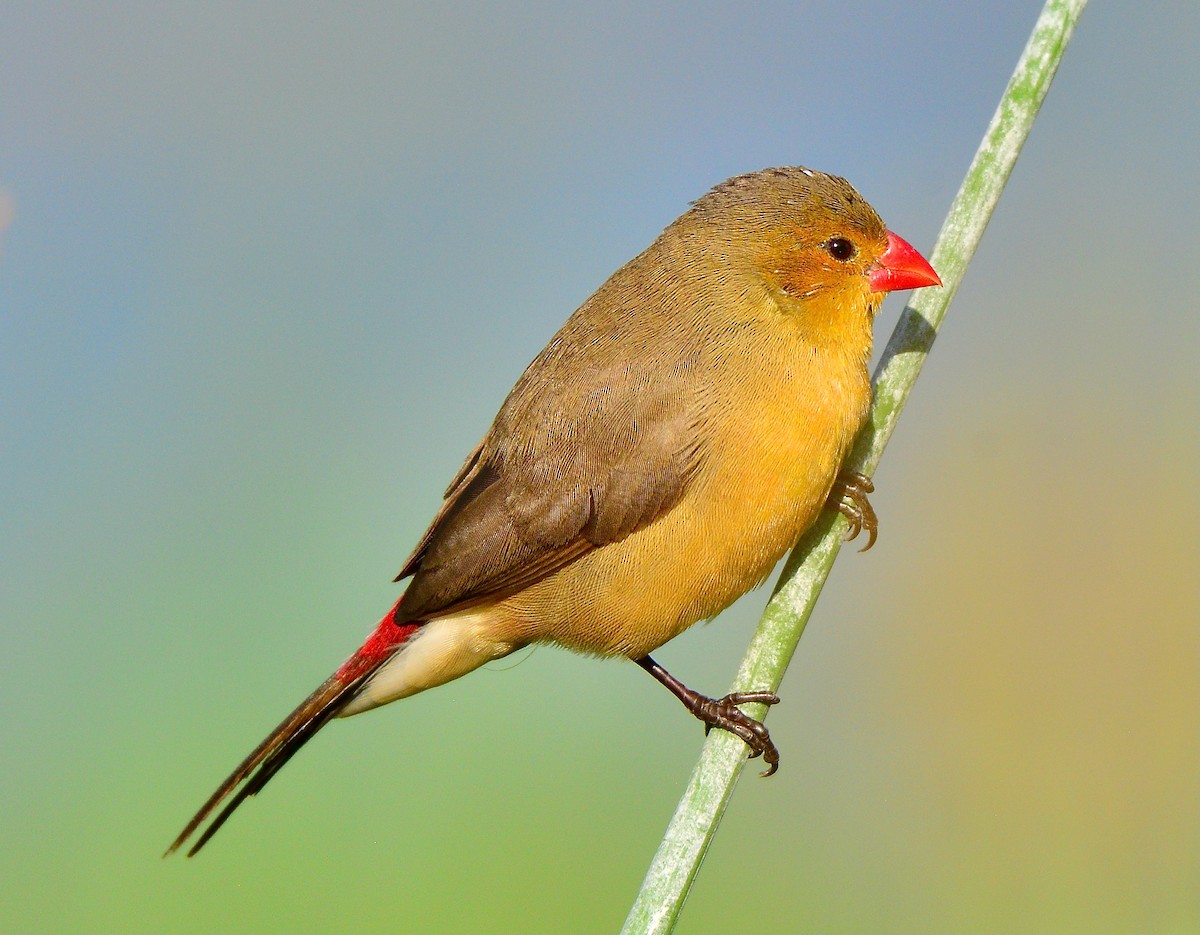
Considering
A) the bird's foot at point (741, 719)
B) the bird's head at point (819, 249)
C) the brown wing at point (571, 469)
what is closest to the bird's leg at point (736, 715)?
the bird's foot at point (741, 719)

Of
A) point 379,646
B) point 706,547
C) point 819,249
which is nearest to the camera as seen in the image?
point 706,547

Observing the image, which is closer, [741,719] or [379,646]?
[741,719]

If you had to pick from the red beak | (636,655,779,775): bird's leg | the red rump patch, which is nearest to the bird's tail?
the red rump patch

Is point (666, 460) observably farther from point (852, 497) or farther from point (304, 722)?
point (304, 722)

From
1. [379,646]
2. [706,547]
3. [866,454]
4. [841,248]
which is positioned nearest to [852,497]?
[866,454]

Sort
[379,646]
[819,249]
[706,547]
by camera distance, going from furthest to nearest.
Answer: [379,646]
[819,249]
[706,547]

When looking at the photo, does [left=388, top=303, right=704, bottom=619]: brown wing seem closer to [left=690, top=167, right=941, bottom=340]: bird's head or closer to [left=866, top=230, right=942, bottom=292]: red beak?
[left=690, top=167, right=941, bottom=340]: bird's head

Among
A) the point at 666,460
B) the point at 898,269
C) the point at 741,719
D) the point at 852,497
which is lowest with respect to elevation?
the point at 741,719

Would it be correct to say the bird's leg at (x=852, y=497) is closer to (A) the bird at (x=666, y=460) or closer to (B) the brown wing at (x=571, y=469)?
(A) the bird at (x=666, y=460)
